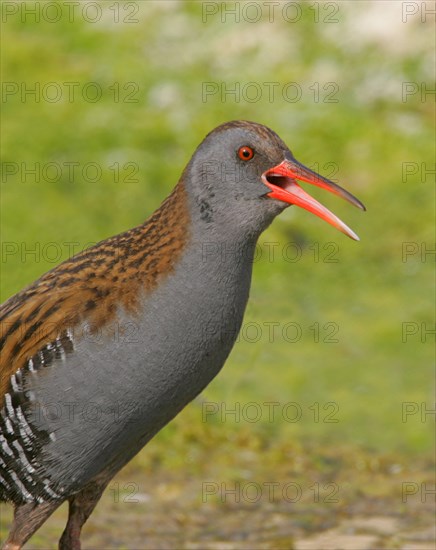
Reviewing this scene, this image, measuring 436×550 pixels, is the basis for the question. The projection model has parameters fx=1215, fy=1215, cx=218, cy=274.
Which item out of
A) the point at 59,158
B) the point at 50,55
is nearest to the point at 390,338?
the point at 59,158

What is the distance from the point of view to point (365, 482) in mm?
7020

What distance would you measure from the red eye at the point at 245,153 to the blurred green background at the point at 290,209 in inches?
102

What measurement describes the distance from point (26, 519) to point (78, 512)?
13.0 inches

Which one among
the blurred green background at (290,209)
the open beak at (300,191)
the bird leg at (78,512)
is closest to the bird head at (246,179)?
the open beak at (300,191)

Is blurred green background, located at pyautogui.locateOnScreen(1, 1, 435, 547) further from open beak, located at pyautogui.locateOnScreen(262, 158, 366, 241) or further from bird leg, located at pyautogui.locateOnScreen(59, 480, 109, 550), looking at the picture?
open beak, located at pyautogui.locateOnScreen(262, 158, 366, 241)

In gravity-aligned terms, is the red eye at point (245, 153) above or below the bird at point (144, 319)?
above

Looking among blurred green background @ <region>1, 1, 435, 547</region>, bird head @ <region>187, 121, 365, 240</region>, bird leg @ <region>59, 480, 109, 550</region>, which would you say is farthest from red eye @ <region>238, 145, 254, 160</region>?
blurred green background @ <region>1, 1, 435, 547</region>

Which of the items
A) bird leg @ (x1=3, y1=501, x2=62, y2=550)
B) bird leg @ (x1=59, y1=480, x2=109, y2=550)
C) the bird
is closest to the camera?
the bird

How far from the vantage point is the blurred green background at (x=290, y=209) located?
7.59 meters

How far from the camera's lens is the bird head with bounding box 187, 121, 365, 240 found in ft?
15.8

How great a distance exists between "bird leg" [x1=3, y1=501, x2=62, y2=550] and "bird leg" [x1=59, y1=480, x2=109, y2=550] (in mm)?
221

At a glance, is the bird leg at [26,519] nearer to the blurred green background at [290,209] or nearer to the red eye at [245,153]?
the blurred green background at [290,209]

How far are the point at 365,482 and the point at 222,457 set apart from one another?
0.90 metres

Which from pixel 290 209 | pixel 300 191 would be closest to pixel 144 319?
pixel 300 191
